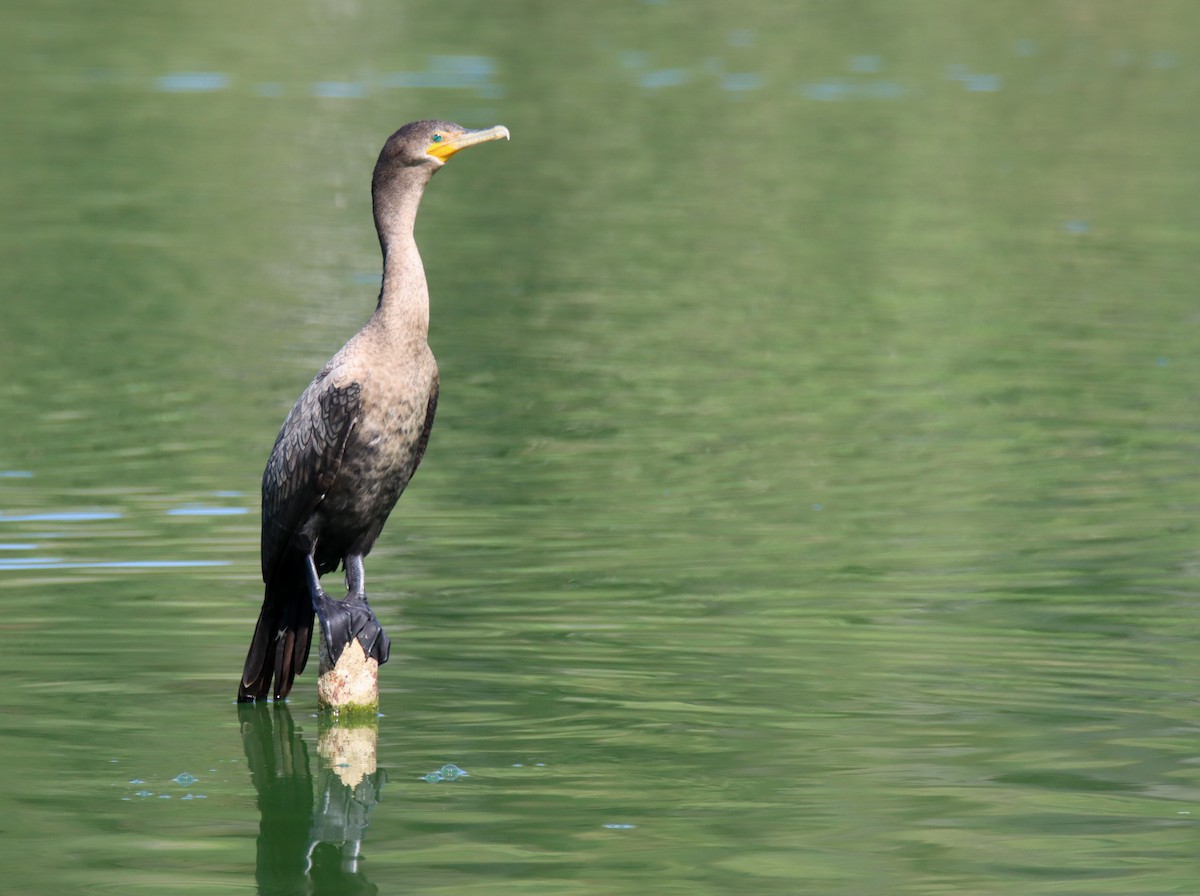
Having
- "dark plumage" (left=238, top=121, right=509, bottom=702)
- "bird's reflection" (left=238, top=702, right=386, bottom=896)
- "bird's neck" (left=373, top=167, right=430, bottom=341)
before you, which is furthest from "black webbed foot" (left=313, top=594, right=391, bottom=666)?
"bird's neck" (left=373, top=167, right=430, bottom=341)

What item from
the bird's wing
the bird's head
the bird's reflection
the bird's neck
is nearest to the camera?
the bird's reflection

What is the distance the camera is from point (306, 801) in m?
7.46

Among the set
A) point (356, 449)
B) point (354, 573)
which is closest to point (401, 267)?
point (356, 449)

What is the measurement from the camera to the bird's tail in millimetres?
8203

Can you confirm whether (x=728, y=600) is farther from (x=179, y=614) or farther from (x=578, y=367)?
(x=578, y=367)

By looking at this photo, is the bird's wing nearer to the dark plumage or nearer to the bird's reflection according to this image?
the dark plumage

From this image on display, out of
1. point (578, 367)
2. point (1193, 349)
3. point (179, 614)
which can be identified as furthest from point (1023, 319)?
point (179, 614)

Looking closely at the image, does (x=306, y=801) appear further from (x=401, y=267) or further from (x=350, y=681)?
(x=401, y=267)

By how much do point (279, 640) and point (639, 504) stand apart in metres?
3.59

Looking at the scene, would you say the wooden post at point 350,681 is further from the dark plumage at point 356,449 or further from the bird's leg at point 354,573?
the bird's leg at point 354,573

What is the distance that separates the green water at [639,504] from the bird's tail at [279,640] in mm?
170

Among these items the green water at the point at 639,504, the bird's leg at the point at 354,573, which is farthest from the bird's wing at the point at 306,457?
the green water at the point at 639,504

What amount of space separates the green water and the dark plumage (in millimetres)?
390

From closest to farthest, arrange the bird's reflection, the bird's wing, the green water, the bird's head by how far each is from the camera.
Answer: the bird's reflection → the green water → the bird's wing → the bird's head
